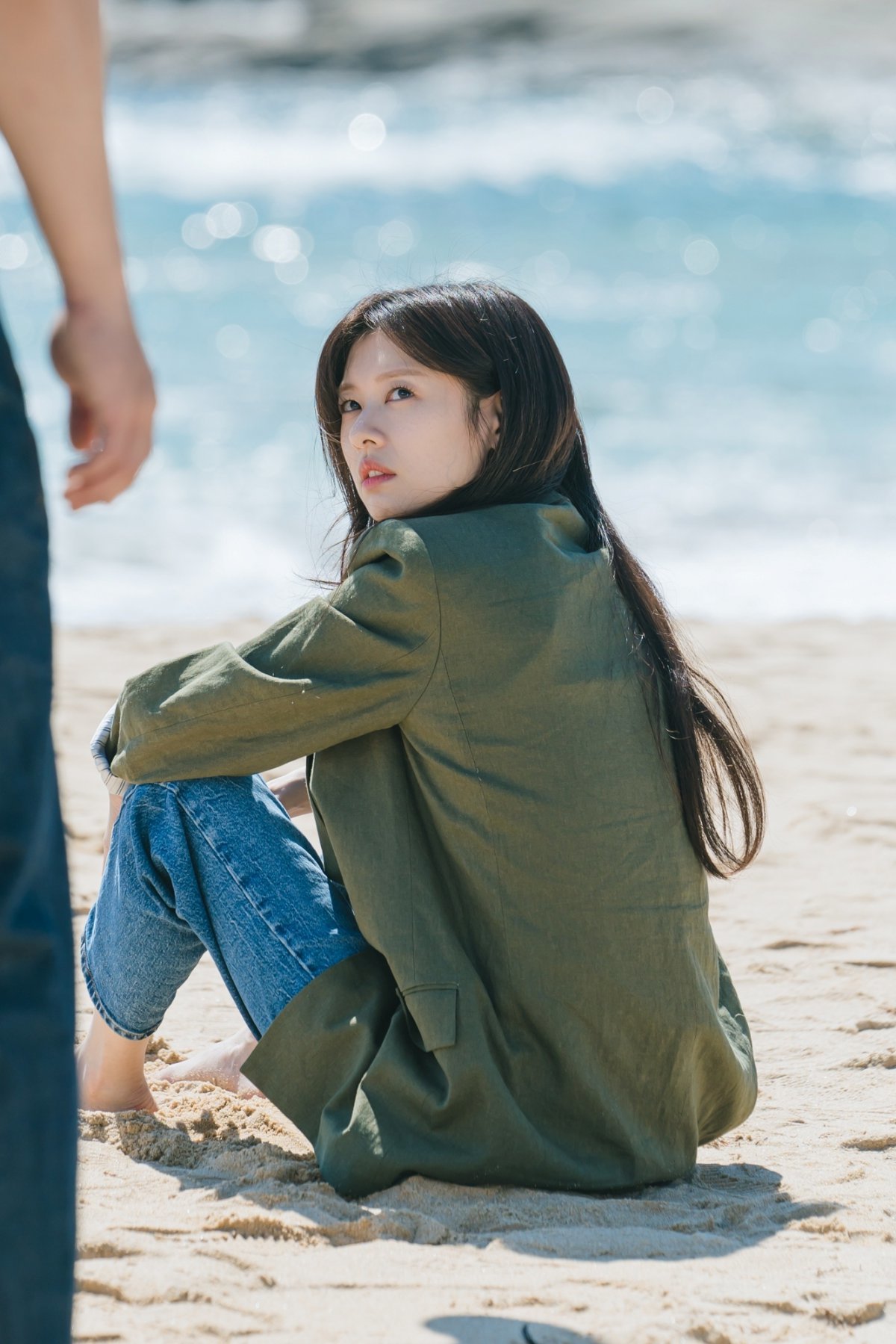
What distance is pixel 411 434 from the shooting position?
224cm

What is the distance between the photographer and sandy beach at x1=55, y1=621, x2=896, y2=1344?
66.9 inches

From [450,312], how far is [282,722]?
0.66 metres

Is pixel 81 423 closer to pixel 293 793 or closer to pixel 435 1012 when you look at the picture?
pixel 435 1012

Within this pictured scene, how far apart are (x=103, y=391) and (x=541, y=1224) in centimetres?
128

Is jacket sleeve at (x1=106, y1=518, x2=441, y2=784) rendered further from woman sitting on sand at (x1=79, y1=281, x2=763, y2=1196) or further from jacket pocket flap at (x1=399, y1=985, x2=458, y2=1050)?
jacket pocket flap at (x1=399, y1=985, x2=458, y2=1050)

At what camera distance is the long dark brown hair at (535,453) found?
2.19 metres

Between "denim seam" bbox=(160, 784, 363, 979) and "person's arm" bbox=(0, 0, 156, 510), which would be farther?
"denim seam" bbox=(160, 784, 363, 979)

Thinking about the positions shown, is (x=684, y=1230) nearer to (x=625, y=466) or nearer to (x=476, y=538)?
(x=476, y=538)

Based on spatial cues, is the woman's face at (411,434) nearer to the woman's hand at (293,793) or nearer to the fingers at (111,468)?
the woman's hand at (293,793)

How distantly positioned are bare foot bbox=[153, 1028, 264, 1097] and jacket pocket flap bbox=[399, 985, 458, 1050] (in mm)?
583

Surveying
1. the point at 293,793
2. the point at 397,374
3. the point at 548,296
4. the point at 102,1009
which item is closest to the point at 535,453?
the point at 397,374

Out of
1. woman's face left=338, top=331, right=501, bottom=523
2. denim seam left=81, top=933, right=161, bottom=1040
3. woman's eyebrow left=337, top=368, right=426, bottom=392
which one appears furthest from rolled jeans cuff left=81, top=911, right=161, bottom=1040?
woman's eyebrow left=337, top=368, right=426, bottom=392

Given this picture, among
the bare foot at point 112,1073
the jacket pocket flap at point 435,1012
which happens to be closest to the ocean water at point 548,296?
the bare foot at point 112,1073

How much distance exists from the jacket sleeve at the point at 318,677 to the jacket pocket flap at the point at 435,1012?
0.34 metres
